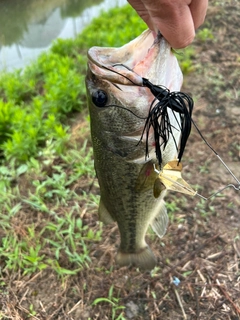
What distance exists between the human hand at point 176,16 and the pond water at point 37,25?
442 centimetres

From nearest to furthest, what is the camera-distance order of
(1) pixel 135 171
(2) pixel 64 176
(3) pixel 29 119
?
(1) pixel 135 171 → (2) pixel 64 176 → (3) pixel 29 119

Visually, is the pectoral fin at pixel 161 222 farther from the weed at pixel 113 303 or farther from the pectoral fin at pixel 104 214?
the weed at pixel 113 303

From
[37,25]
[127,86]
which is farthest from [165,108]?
[37,25]

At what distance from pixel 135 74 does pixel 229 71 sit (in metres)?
3.47

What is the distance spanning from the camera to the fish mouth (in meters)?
1.40

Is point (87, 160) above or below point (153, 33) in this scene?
below

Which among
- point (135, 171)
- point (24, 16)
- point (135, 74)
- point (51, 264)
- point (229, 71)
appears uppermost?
point (135, 74)

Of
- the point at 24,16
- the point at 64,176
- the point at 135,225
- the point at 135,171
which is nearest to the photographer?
the point at 135,171

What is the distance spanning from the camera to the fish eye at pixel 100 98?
155 centimetres

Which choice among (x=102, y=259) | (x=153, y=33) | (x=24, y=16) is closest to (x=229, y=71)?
(x=102, y=259)

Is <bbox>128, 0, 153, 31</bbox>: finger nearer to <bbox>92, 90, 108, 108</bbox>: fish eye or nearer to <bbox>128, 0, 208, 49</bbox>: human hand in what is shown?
<bbox>128, 0, 208, 49</bbox>: human hand

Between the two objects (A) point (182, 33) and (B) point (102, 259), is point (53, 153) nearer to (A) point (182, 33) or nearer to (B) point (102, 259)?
(B) point (102, 259)

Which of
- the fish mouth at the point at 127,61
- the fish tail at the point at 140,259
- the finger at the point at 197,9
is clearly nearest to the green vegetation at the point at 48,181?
the fish tail at the point at 140,259

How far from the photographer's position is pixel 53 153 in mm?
3545
